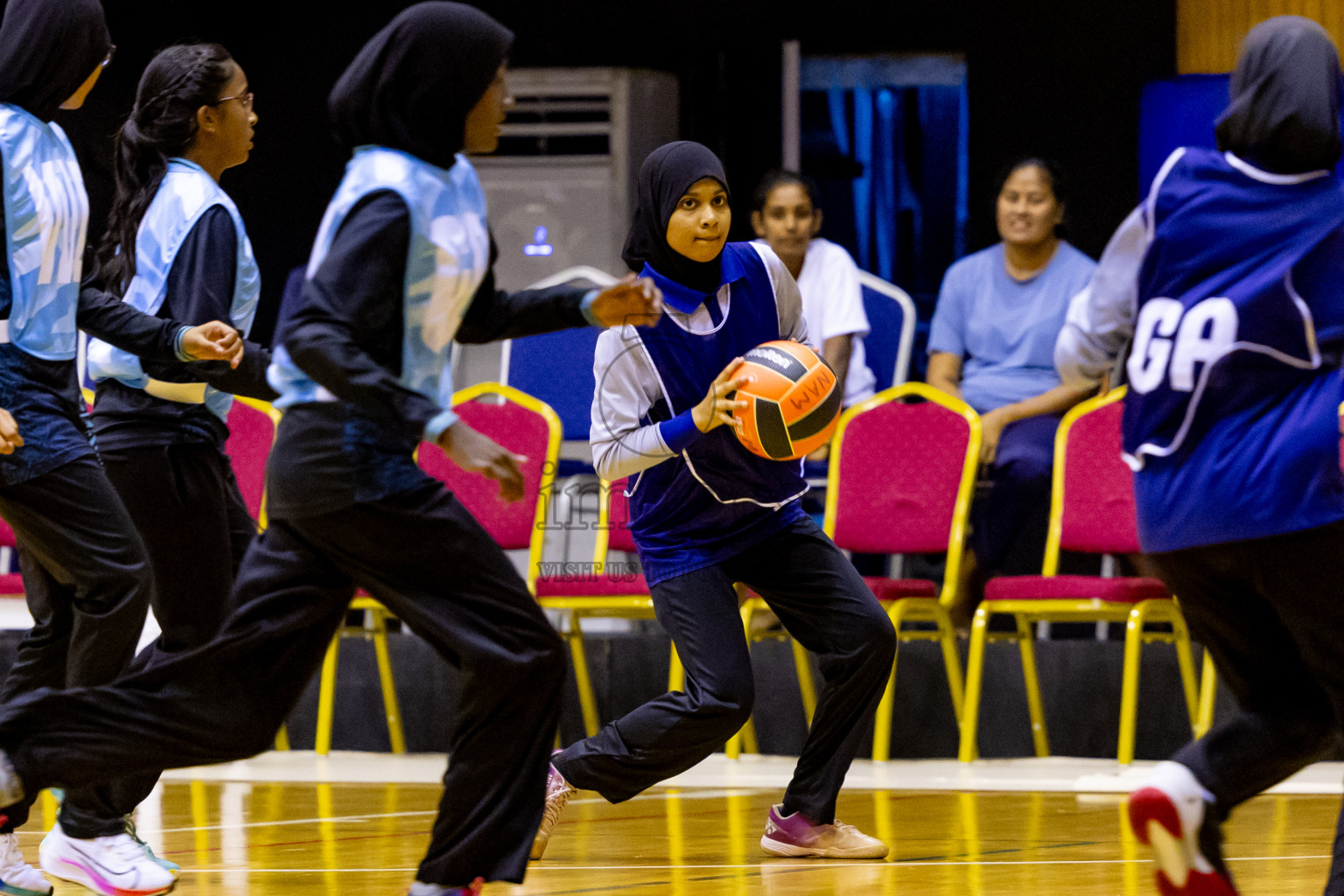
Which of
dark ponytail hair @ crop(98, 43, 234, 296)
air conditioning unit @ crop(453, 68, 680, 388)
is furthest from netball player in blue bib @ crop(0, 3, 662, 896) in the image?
air conditioning unit @ crop(453, 68, 680, 388)

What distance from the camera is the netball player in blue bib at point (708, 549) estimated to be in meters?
3.78

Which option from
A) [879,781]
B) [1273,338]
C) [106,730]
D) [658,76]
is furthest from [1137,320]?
[658,76]

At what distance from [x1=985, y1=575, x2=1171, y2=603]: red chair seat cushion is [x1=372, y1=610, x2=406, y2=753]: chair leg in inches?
86.6

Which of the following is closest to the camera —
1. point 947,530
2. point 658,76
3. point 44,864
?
point 44,864

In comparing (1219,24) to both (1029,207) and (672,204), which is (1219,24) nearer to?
(1029,207)

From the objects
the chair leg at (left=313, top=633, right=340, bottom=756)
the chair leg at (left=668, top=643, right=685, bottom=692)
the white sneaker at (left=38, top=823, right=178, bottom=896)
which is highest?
the white sneaker at (left=38, top=823, right=178, bottom=896)

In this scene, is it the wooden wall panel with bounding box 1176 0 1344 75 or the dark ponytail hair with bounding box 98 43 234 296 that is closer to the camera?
the dark ponytail hair with bounding box 98 43 234 296

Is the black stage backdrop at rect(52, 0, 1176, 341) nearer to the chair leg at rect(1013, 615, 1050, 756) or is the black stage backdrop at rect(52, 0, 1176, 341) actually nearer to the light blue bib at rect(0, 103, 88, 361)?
the chair leg at rect(1013, 615, 1050, 756)

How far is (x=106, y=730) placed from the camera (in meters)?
2.83

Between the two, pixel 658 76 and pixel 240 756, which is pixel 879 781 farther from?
pixel 658 76

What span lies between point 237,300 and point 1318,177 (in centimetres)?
220

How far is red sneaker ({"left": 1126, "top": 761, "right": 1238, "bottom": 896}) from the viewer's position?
2564 millimetres

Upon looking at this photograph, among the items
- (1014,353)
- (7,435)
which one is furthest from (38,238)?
(1014,353)

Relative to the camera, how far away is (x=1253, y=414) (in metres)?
2.63
